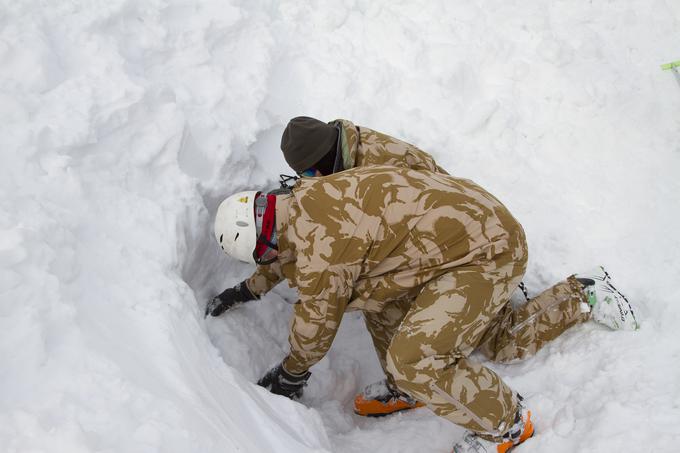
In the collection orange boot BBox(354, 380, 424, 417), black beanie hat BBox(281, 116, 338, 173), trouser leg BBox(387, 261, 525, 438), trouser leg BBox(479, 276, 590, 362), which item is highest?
black beanie hat BBox(281, 116, 338, 173)

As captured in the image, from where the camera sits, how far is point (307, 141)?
299cm

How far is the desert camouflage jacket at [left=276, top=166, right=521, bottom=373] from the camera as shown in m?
2.27

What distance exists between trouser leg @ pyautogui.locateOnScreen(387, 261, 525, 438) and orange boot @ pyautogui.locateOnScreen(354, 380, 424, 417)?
29.1 inches

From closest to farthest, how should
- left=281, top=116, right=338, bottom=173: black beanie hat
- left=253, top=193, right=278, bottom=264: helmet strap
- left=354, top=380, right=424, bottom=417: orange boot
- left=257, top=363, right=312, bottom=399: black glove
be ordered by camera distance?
1. left=253, top=193, right=278, bottom=264: helmet strap
2. left=257, top=363, right=312, bottom=399: black glove
3. left=281, top=116, right=338, bottom=173: black beanie hat
4. left=354, top=380, right=424, bottom=417: orange boot

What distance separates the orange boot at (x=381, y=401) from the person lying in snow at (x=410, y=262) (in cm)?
57

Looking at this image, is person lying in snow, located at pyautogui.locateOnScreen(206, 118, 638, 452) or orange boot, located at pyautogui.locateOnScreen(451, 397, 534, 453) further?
orange boot, located at pyautogui.locateOnScreen(451, 397, 534, 453)

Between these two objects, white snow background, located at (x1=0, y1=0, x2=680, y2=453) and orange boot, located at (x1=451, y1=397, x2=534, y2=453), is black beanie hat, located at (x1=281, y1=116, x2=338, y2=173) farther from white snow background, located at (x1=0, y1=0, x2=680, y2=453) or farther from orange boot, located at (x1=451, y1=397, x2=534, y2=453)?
orange boot, located at (x1=451, y1=397, x2=534, y2=453)

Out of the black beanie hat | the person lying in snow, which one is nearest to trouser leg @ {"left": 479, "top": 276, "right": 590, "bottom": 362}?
the person lying in snow

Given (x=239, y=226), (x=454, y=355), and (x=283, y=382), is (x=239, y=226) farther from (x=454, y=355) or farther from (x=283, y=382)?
(x=454, y=355)

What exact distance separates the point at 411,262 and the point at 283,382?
0.92 metres

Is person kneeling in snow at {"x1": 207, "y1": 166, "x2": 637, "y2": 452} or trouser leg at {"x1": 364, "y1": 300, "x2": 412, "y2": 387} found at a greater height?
person kneeling in snow at {"x1": 207, "y1": 166, "x2": 637, "y2": 452}

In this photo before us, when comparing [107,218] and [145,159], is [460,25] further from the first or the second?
[107,218]

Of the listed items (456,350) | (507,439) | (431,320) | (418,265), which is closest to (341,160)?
(418,265)

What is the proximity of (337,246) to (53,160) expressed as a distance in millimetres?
1231
